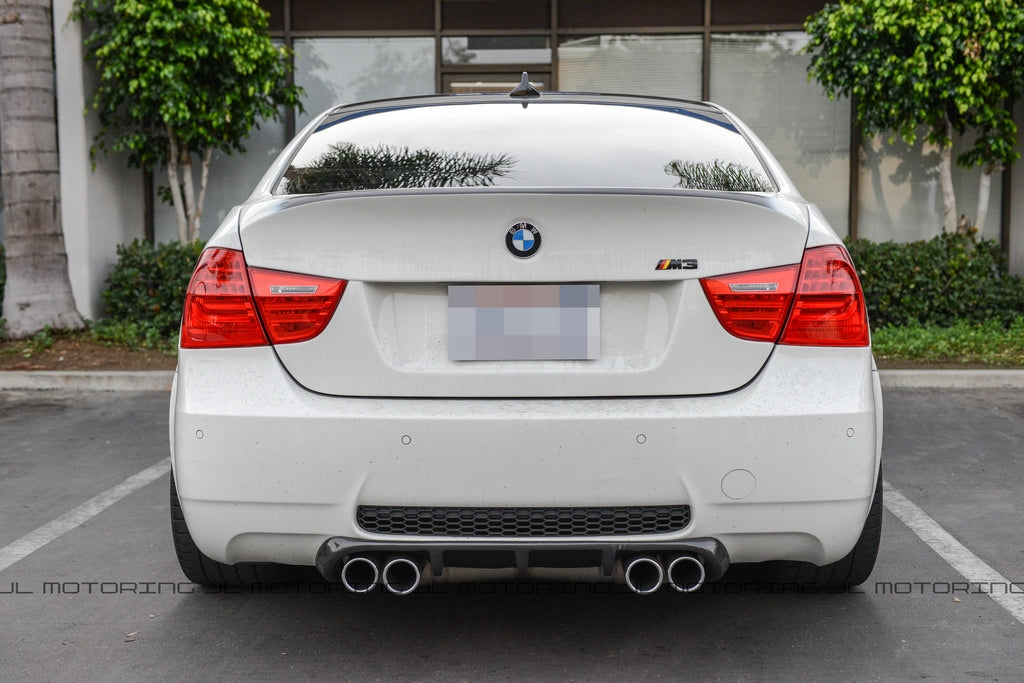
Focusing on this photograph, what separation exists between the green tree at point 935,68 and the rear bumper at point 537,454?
780cm

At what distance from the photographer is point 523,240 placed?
8.71ft

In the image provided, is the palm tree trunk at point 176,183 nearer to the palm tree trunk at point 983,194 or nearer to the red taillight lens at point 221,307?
the palm tree trunk at point 983,194

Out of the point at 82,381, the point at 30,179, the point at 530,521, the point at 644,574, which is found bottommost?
the point at 82,381

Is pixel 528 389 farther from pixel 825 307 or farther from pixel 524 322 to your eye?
pixel 825 307

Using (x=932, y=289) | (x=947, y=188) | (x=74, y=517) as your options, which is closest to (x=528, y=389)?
(x=74, y=517)

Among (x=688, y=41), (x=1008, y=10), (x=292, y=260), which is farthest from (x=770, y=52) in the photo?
(x=292, y=260)

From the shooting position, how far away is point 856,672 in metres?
2.86

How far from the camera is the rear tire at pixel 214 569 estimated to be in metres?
3.23

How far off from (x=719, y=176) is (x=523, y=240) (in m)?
0.81

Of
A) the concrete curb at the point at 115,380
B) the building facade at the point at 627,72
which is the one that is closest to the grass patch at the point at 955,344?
the concrete curb at the point at 115,380

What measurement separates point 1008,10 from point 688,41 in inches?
135

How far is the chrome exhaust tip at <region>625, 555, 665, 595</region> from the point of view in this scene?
2.65m

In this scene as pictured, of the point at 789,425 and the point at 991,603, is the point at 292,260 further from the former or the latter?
the point at 991,603

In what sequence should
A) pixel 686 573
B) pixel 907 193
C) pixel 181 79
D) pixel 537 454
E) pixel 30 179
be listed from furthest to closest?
1. pixel 907 193
2. pixel 181 79
3. pixel 30 179
4. pixel 686 573
5. pixel 537 454
